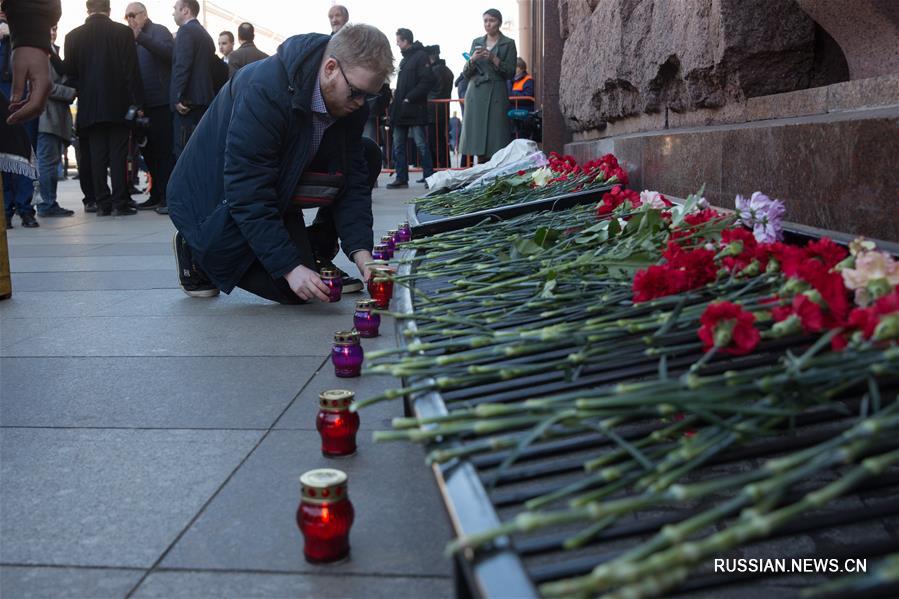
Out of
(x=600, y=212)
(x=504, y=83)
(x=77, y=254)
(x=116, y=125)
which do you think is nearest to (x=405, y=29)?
(x=504, y=83)

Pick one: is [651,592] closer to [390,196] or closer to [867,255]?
[867,255]

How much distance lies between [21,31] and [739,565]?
12.3ft

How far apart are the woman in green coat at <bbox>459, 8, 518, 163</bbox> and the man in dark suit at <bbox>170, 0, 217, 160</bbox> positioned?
2.76 metres

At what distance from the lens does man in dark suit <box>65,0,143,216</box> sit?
900 centimetres

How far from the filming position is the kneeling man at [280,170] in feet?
12.0

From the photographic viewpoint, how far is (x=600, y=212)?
11.2ft

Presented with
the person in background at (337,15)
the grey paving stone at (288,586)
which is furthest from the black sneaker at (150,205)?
the grey paving stone at (288,586)

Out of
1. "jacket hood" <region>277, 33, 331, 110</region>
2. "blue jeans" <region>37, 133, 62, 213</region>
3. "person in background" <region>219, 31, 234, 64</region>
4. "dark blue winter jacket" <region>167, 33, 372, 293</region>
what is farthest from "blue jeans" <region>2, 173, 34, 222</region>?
"jacket hood" <region>277, 33, 331, 110</region>

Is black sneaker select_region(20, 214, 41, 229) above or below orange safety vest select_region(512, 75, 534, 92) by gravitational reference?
below

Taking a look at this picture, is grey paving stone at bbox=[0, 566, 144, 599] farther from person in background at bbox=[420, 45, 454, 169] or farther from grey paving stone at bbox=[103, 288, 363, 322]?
person in background at bbox=[420, 45, 454, 169]

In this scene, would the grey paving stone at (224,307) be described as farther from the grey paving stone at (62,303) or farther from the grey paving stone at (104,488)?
the grey paving stone at (104,488)

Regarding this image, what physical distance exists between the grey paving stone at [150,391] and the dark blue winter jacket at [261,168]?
75cm

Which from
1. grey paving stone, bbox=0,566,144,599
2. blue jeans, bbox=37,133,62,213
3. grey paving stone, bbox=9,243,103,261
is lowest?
grey paving stone, bbox=0,566,144,599
